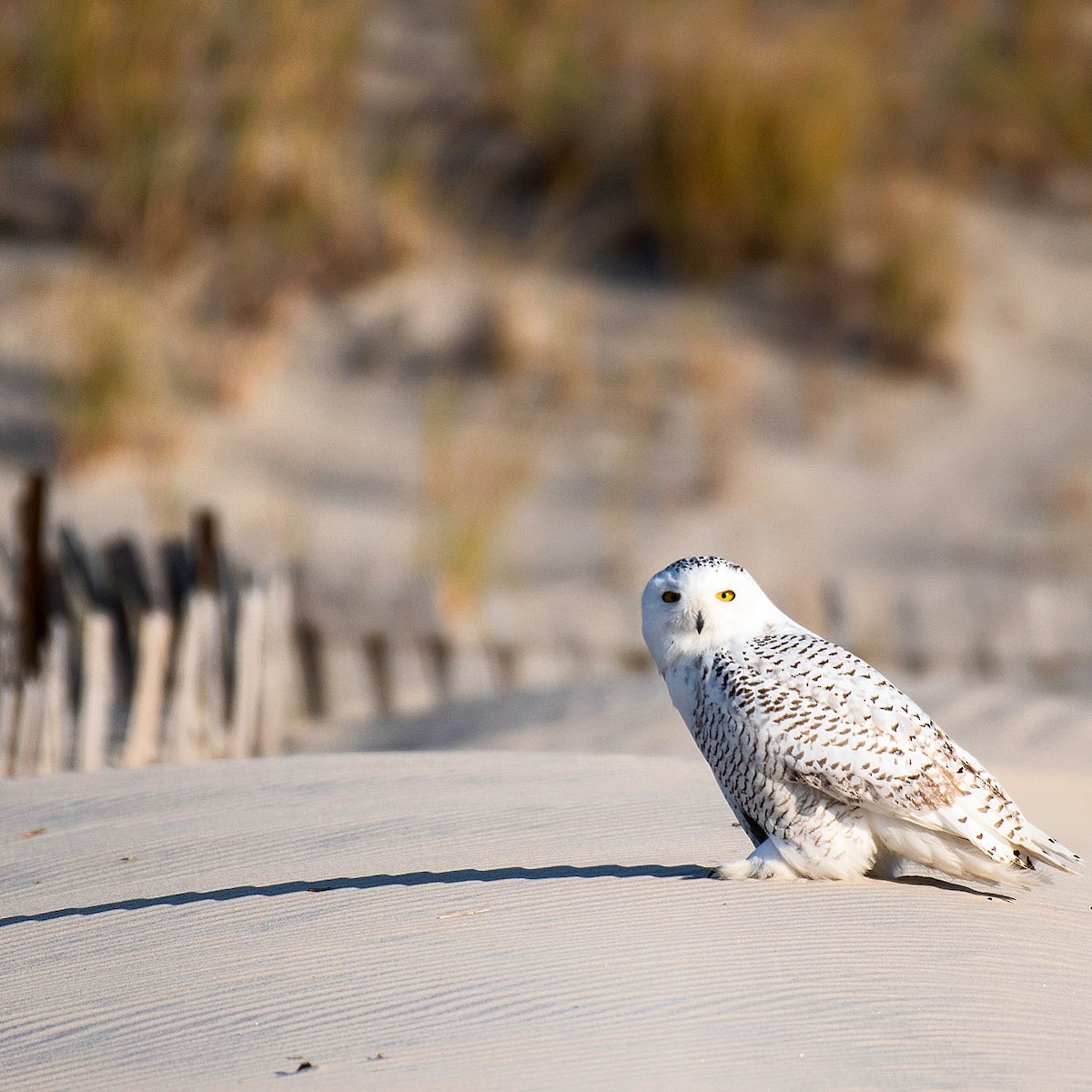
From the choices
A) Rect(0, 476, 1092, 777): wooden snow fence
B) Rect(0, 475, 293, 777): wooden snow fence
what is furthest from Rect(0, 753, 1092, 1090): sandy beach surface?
Rect(0, 476, 1092, 777): wooden snow fence

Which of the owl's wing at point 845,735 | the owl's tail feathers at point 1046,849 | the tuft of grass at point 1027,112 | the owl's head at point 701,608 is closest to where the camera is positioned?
the owl's wing at point 845,735

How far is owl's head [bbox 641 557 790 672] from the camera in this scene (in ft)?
10.9

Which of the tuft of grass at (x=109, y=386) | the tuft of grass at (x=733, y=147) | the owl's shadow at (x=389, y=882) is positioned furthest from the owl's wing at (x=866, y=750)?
the tuft of grass at (x=733, y=147)

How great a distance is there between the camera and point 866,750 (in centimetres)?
311

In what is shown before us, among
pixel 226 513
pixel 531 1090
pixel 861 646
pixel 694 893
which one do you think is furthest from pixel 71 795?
pixel 226 513

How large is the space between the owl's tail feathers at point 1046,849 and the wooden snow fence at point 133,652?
3.26m

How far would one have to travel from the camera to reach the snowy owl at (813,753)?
312 cm

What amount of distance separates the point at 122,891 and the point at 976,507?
8.16 meters

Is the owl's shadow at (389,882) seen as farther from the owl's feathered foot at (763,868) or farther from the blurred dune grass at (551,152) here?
the blurred dune grass at (551,152)

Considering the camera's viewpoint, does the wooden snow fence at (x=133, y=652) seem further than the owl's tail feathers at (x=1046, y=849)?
Yes

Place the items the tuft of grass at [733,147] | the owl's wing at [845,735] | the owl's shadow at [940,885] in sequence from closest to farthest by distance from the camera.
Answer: the owl's wing at [845,735] < the owl's shadow at [940,885] < the tuft of grass at [733,147]

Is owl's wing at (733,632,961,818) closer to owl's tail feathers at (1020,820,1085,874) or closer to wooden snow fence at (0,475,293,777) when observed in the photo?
owl's tail feathers at (1020,820,1085,874)

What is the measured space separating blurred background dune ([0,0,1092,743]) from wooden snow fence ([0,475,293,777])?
262 centimetres

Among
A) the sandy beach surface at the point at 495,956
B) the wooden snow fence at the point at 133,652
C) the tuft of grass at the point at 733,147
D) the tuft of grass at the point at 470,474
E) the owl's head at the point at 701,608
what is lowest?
the sandy beach surface at the point at 495,956
